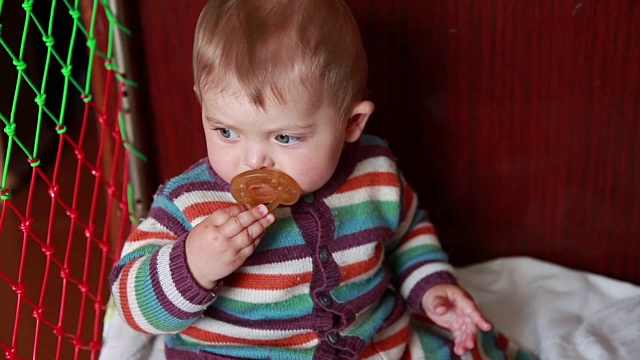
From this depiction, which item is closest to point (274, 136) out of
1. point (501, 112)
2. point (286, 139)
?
point (286, 139)

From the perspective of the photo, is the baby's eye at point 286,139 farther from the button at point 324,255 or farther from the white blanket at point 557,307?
the white blanket at point 557,307

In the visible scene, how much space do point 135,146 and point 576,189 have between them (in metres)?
0.56

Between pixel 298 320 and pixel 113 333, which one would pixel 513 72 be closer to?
pixel 298 320

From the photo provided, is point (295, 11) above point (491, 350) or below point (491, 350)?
above

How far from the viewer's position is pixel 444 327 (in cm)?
92

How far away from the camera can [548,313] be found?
1059 mm

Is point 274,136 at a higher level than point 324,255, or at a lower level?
higher

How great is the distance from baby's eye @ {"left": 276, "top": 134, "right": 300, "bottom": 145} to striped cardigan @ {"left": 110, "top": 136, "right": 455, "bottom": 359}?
0.08m

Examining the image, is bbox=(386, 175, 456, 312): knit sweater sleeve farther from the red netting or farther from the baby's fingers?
the red netting

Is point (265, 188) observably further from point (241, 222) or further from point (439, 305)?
point (439, 305)

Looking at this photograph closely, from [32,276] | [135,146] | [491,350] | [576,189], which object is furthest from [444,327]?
[32,276]

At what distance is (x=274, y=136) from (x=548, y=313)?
490 millimetres

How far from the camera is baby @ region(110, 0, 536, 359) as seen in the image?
0.73m

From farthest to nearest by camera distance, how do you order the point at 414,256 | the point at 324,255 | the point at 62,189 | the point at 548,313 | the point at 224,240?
the point at 62,189, the point at 548,313, the point at 414,256, the point at 324,255, the point at 224,240
